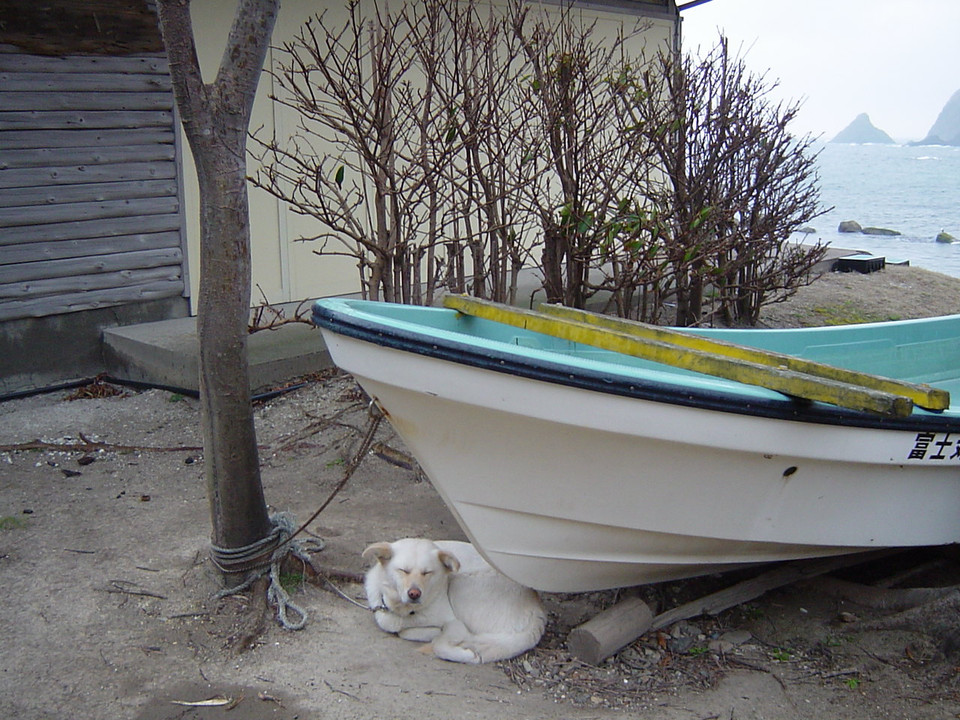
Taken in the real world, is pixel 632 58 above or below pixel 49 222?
above

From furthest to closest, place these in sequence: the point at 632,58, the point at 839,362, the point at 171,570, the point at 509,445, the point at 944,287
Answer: the point at 944,287 < the point at 632,58 < the point at 839,362 < the point at 171,570 < the point at 509,445

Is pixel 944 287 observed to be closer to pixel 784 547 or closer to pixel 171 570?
pixel 784 547

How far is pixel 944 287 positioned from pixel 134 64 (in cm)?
959

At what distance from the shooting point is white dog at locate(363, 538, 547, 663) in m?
3.40

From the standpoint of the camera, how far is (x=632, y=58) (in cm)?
1074

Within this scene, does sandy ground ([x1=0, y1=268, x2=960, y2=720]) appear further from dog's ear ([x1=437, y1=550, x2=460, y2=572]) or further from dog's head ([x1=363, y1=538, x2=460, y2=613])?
dog's ear ([x1=437, y1=550, x2=460, y2=572])

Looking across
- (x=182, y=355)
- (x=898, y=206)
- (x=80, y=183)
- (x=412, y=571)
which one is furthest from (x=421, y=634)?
(x=898, y=206)

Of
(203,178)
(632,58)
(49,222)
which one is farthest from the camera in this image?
(632,58)

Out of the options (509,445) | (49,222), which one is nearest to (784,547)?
(509,445)

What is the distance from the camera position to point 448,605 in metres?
3.57

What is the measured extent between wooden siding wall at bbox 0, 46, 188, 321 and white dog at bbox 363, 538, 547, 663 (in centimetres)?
416

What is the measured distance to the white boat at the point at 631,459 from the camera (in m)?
3.04

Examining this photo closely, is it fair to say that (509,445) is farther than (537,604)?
No

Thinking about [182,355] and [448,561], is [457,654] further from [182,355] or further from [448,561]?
[182,355]
